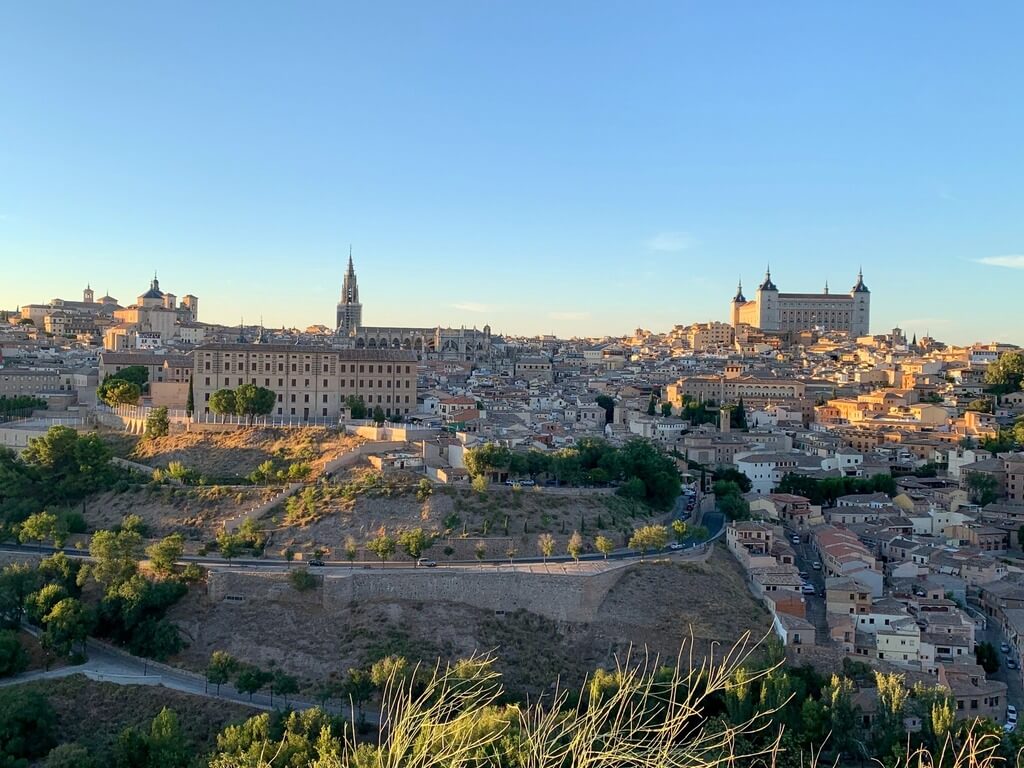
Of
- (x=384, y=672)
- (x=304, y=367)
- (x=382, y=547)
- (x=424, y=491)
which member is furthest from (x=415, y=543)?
(x=304, y=367)

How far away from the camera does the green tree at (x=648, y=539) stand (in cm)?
2392

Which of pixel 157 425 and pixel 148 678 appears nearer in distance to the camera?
pixel 148 678

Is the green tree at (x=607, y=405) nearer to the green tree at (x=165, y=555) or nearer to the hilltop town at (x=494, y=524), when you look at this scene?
the hilltop town at (x=494, y=524)

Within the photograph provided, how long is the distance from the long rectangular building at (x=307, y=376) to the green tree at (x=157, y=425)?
2.19 m

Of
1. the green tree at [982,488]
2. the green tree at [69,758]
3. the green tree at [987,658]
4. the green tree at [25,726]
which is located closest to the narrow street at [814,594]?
the green tree at [987,658]

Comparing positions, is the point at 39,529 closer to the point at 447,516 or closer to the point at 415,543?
the point at 415,543

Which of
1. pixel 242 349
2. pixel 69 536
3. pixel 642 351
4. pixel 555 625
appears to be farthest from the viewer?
pixel 642 351

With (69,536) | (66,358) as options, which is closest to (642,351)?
(66,358)

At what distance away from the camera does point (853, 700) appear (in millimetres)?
18156

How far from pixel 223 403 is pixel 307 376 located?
171 inches

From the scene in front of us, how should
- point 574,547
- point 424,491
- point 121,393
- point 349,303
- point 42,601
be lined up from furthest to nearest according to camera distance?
point 349,303 < point 121,393 < point 424,491 < point 574,547 < point 42,601

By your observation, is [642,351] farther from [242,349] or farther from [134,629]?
[134,629]

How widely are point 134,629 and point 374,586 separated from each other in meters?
5.37

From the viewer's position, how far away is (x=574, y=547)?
77.2 feet
